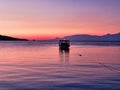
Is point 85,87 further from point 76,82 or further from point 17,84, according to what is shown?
point 17,84

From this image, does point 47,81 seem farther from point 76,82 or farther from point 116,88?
point 116,88

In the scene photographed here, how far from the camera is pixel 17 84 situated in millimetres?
24734

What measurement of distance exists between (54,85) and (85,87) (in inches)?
112

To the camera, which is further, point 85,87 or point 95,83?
point 95,83

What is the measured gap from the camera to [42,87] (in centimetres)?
2330

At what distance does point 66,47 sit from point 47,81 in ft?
273

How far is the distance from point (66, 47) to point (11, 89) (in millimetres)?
87741

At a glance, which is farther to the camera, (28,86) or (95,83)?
(95,83)

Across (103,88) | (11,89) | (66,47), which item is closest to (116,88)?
(103,88)

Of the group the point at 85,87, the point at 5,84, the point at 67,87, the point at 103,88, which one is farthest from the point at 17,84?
the point at 103,88

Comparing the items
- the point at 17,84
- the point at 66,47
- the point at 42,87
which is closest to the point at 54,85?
the point at 42,87

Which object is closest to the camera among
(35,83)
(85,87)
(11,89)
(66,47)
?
(11,89)

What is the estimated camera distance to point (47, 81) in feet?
87.8

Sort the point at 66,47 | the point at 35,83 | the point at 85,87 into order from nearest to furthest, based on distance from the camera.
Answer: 1. the point at 85,87
2. the point at 35,83
3. the point at 66,47
